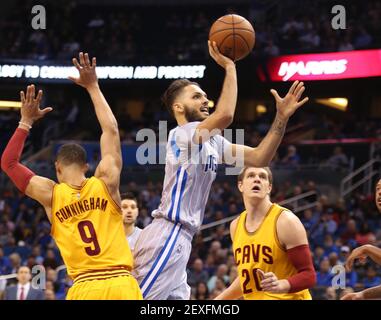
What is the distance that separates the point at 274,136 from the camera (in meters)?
5.83

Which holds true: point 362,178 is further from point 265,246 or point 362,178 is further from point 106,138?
point 106,138

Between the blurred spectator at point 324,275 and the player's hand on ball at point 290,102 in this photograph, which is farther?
the blurred spectator at point 324,275

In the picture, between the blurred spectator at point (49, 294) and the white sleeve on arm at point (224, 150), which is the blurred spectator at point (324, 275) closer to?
the blurred spectator at point (49, 294)

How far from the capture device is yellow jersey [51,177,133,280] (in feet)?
18.5

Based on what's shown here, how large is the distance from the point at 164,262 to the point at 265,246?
2.35ft

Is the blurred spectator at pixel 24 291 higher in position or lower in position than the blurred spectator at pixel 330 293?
higher

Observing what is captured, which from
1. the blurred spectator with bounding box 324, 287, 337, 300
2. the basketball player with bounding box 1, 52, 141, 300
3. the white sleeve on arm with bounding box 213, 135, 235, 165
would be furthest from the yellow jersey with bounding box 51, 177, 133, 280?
the blurred spectator with bounding box 324, 287, 337, 300

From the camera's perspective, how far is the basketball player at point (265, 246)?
597 centimetres

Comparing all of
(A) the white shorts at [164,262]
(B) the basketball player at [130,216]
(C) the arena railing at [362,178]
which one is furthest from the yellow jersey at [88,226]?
(C) the arena railing at [362,178]

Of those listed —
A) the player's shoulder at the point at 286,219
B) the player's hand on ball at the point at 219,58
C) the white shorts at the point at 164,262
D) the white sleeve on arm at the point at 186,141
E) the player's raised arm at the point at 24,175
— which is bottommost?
the white shorts at the point at 164,262

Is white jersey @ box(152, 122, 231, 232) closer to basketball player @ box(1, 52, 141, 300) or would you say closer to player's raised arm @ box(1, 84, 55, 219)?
basketball player @ box(1, 52, 141, 300)

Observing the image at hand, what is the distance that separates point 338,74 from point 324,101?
426 cm

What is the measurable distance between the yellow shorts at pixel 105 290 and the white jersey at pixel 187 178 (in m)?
0.65

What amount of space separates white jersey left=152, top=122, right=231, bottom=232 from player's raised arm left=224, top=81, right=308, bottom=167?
177mm
